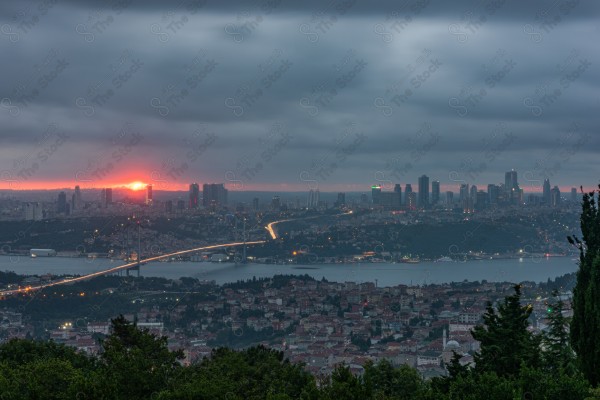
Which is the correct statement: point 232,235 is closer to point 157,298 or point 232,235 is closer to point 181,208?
point 181,208

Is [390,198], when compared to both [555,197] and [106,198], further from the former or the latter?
[106,198]

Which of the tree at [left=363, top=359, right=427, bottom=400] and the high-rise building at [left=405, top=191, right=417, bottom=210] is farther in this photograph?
the high-rise building at [left=405, top=191, right=417, bottom=210]

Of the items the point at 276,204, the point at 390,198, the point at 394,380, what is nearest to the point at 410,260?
the point at 390,198

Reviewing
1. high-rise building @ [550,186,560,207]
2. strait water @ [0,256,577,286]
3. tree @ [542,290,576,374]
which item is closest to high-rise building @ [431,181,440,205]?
high-rise building @ [550,186,560,207]

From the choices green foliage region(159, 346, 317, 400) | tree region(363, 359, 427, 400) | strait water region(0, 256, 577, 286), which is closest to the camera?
green foliage region(159, 346, 317, 400)

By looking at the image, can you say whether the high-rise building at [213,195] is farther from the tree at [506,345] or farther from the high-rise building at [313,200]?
the tree at [506,345]

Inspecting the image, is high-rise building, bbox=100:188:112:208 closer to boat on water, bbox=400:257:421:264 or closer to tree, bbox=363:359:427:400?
boat on water, bbox=400:257:421:264

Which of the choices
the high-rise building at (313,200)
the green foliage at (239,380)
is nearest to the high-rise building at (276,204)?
the high-rise building at (313,200)
